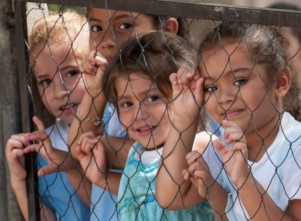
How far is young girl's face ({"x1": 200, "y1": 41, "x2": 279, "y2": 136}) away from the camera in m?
2.73

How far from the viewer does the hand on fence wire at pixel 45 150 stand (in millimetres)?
3174

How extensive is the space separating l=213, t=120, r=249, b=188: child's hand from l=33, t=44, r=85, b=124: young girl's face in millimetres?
767

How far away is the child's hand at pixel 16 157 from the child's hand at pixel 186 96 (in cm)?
58

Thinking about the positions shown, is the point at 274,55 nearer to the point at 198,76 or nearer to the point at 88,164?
the point at 198,76

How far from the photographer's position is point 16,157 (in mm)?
3201

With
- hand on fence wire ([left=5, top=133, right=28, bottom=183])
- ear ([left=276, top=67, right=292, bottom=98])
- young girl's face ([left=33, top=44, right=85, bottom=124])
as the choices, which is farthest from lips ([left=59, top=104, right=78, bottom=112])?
ear ([left=276, top=67, right=292, bottom=98])

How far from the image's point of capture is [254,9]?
101 inches

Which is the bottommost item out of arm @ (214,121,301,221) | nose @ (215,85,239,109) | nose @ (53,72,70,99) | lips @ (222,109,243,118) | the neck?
arm @ (214,121,301,221)

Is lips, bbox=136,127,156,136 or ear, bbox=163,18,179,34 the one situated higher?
ear, bbox=163,18,179,34

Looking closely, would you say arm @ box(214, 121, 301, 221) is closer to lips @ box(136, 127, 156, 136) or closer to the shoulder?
the shoulder

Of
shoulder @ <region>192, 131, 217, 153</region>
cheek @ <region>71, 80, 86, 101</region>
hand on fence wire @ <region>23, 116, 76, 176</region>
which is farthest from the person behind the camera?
cheek @ <region>71, 80, 86, 101</region>

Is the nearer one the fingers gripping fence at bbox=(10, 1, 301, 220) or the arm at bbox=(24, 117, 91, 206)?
the fingers gripping fence at bbox=(10, 1, 301, 220)

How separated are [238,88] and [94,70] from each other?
1.73ft

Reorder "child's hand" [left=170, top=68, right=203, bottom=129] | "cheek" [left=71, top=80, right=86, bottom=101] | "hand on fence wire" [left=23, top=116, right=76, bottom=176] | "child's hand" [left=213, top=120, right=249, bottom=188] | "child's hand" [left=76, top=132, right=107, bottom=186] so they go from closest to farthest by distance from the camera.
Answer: "child's hand" [left=213, top=120, right=249, bottom=188] → "child's hand" [left=170, top=68, right=203, bottom=129] → "child's hand" [left=76, top=132, right=107, bottom=186] → "hand on fence wire" [left=23, top=116, right=76, bottom=176] → "cheek" [left=71, top=80, right=86, bottom=101]
